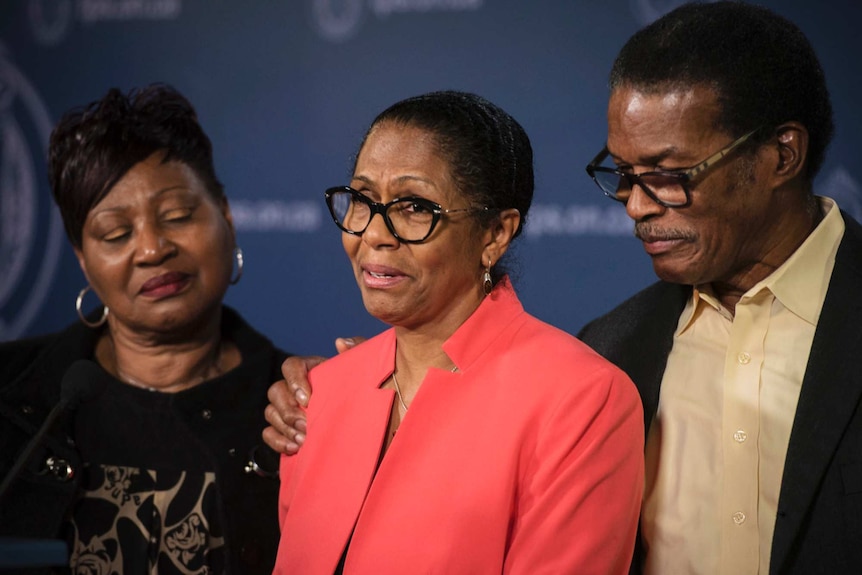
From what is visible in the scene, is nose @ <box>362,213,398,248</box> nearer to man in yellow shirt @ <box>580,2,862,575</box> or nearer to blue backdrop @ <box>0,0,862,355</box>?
man in yellow shirt @ <box>580,2,862,575</box>

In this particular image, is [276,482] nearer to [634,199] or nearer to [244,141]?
[634,199]

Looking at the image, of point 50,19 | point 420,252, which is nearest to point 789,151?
point 420,252

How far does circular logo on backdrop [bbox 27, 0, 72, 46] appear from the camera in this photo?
13.3 feet

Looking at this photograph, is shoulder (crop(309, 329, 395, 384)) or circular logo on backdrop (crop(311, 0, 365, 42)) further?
circular logo on backdrop (crop(311, 0, 365, 42))

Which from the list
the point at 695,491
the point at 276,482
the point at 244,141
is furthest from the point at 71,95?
the point at 695,491

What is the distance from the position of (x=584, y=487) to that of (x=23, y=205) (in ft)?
9.88

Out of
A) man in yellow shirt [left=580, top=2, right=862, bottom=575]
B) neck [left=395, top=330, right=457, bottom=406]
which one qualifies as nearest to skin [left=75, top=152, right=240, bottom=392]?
neck [left=395, top=330, right=457, bottom=406]

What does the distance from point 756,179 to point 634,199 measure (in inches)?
8.8

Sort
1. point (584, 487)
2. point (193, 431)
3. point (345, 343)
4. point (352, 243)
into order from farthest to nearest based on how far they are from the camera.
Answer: point (193, 431), point (345, 343), point (352, 243), point (584, 487)

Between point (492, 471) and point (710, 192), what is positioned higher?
point (710, 192)

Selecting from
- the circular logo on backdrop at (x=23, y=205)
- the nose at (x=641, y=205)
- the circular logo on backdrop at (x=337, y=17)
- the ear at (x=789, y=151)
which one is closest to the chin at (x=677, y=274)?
the nose at (x=641, y=205)

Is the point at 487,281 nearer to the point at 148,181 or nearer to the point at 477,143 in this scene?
the point at 477,143

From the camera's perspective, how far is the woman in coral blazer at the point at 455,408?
1776 millimetres

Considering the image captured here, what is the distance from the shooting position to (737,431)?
2041 mm
